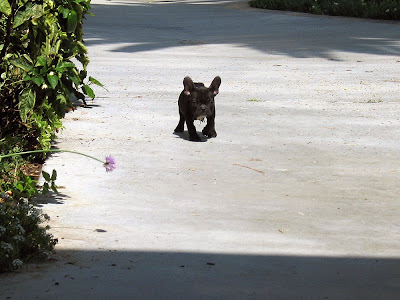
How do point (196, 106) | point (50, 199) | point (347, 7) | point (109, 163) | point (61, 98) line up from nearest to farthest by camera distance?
point (109, 163) → point (50, 199) → point (61, 98) → point (196, 106) → point (347, 7)

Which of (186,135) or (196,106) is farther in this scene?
(186,135)

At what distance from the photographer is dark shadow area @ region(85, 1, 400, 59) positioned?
16.9 metres

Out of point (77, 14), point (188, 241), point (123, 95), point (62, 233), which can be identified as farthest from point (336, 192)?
point (123, 95)

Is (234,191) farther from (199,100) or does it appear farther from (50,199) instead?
(199,100)

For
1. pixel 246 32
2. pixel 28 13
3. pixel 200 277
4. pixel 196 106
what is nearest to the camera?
pixel 200 277

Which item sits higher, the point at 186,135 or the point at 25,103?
the point at 25,103

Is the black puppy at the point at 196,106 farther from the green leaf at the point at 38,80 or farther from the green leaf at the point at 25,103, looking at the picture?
the green leaf at the point at 38,80

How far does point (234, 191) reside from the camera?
21.9 ft

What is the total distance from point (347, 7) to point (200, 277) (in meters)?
19.7

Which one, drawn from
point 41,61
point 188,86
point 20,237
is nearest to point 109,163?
point 20,237

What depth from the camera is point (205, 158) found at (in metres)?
7.77

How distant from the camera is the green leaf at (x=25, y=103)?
6.55 m

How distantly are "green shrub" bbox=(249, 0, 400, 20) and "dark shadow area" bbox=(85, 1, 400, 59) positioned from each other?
0.72 meters

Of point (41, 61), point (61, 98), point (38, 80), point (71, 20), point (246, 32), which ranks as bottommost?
point (246, 32)
